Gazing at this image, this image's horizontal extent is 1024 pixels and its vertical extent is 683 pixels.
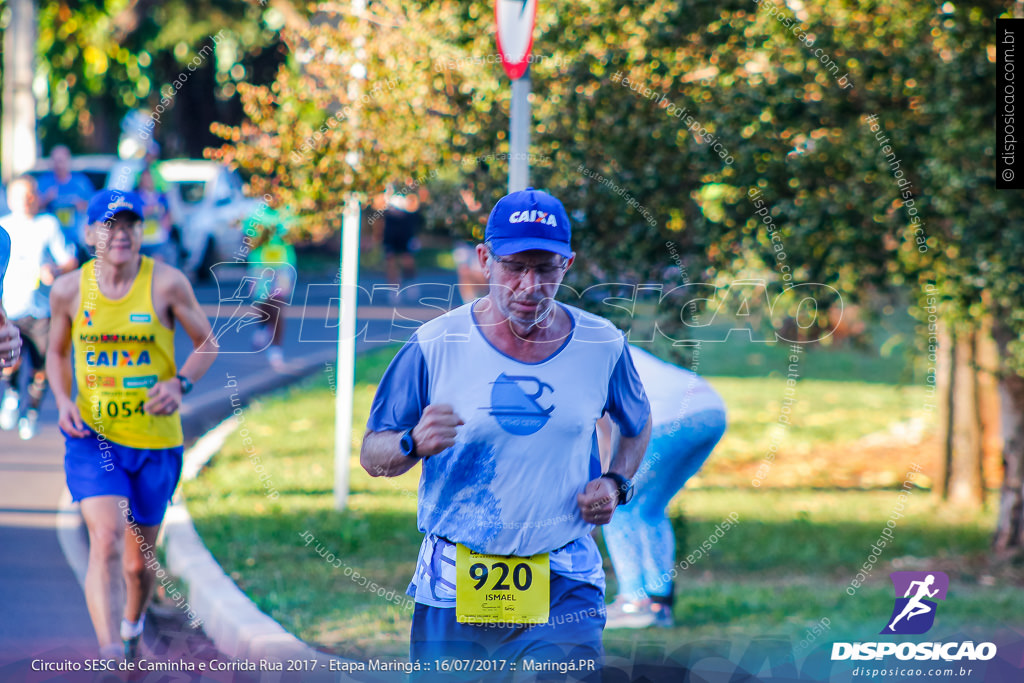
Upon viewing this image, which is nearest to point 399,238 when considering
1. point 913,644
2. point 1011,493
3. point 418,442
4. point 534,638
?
point 1011,493

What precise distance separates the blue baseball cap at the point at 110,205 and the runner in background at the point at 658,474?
2192 millimetres

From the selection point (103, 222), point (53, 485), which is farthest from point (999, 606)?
point (53, 485)

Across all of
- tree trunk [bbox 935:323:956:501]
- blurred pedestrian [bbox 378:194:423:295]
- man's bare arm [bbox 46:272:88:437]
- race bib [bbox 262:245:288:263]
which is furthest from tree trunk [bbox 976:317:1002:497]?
race bib [bbox 262:245:288:263]

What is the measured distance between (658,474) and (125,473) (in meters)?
2.34

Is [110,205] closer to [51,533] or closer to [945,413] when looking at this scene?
[51,533]

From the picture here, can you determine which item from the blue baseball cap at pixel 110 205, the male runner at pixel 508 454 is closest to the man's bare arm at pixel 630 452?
the male runner at pixel 508 454

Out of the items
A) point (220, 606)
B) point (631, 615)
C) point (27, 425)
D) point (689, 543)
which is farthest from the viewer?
point (27, 425)

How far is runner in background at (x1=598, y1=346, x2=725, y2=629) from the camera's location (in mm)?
5293

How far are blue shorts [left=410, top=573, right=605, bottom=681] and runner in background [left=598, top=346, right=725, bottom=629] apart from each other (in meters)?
1.66

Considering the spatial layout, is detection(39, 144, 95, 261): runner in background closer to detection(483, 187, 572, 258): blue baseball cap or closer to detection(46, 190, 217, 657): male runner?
detection(46, 190, 217, 657): male runner

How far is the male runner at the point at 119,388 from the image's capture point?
482 cm

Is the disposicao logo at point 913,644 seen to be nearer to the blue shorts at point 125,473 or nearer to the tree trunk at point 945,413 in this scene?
the blue shorts at point 125,473

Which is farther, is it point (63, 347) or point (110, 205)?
point (63, 347)

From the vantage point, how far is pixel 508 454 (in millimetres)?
3338
